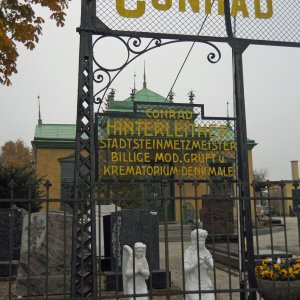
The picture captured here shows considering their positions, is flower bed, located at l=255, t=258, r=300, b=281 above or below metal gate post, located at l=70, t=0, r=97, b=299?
below

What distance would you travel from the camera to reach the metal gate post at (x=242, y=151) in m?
6.34

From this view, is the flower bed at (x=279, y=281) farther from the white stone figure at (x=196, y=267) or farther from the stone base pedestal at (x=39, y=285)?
the stone base pedestal at (x=39, y=285)

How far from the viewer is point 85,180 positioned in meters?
6.05

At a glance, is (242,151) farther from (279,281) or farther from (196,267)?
(279,281)

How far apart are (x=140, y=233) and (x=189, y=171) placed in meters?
2.19

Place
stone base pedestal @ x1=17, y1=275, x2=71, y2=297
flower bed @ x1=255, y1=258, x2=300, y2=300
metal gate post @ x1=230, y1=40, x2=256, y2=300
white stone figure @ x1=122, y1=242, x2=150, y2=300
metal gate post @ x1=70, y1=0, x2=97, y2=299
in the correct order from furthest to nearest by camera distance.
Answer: stone base pedestal @ x1=17, y1=275, x2=71, y2=297 < flower bed @ x1=255, y1=258, x2=300, y2=300 < metal gate post @ x1=230, y1=40, x2=256, y2=300 < white stone figure @ x1=122, y1=242, x2=150, y2=300 < metal gate post @ x1=70, y1=0, x2=97, y2=299

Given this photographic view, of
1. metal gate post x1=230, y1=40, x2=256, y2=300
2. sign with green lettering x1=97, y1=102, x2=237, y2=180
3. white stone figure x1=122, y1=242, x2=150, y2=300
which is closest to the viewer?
white stone figure x1=122, y1=242, x2=150, y2=300

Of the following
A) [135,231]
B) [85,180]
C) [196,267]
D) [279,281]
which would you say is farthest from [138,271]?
[135,231]

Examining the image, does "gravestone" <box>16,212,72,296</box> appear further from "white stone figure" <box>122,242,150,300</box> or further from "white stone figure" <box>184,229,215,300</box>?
"white stone figure" <box>184,229,215,300</box>

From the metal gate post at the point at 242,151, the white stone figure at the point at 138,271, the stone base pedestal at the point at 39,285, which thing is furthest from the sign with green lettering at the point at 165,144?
the stone base pedestal at the point at 39,285

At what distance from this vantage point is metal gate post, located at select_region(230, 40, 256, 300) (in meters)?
6.34

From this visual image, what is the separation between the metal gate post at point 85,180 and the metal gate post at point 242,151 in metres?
2.26

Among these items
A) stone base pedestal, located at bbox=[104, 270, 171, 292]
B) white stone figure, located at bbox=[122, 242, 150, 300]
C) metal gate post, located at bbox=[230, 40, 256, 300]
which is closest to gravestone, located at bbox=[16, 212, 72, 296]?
stone base pedestal, located at bbox=[104, 270, 171, 292]

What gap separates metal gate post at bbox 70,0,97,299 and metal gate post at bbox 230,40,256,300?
2264mm
